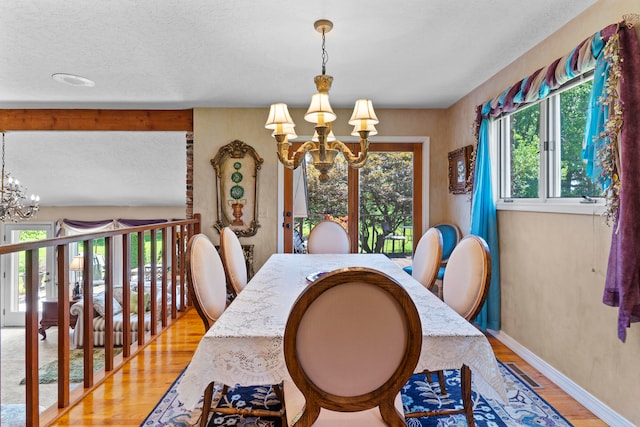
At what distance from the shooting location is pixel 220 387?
2.29 meters

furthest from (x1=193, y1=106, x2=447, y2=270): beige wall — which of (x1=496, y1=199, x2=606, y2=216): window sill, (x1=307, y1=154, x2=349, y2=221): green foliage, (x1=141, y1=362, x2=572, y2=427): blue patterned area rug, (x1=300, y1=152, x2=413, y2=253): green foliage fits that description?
(x1=141, y1=362, x2=572, y2=427): blue patterned area rug

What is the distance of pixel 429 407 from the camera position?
2.04m

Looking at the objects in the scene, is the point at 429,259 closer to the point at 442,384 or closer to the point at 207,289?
the point at 442,384

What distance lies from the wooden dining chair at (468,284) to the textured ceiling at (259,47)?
1.43 metres

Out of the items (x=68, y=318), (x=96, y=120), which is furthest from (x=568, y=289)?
(x=96, y=120)

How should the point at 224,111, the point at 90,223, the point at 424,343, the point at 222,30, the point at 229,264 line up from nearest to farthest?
the point at 424,343 < the point at 229,264 < the point at 222,30 < the point at 224,111 < the point at 90,223

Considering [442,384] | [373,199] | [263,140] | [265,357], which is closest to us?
[265,357]

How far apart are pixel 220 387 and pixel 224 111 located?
314 cm

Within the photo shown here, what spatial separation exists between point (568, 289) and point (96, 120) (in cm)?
504

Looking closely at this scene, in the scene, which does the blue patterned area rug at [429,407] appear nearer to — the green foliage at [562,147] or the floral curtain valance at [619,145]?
the floral curtain valance at [619,145]

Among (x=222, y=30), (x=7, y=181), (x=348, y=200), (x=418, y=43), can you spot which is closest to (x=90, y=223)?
(x=7, y=181)

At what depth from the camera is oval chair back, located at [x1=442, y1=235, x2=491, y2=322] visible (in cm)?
162

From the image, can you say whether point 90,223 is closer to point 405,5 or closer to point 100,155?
point 100,155

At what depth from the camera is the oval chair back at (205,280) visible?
1.70 m
